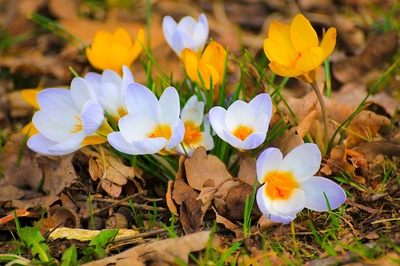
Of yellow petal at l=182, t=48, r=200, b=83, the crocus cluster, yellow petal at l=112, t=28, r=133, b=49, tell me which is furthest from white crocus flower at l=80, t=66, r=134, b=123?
yellow petal at l=112, t=28, r=133, b=49

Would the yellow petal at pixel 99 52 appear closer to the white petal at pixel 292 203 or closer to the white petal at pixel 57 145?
the white petal at pixel 57 145

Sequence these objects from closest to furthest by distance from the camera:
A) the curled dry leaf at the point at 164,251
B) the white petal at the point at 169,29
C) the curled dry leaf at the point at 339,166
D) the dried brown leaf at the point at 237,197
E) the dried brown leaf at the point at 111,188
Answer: the curled dry leaf at the point at 164,251, the dried brown leaf at the point at 237,197, the curled dry leaf at the point at 339,166, the dried brown leaf at the point at 111,188, the white petal at the point at 169,29

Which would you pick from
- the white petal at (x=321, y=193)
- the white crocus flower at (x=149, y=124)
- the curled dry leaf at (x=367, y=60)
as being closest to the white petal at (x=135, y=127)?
the white crocus flower at (x=149, y=124)

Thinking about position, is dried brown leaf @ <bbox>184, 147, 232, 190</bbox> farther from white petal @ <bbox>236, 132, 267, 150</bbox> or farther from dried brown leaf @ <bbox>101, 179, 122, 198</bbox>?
dried brown leaf @ <bbox>101, 179, 122, 198</bbox>

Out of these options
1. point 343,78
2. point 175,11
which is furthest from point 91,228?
point 175,11

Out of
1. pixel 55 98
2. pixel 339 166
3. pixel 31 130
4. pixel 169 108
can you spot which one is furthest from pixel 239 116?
pixel 31 130

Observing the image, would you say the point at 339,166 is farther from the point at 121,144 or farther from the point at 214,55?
the point at 121,144

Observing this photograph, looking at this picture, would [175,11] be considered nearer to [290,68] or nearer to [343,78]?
[343,78]
